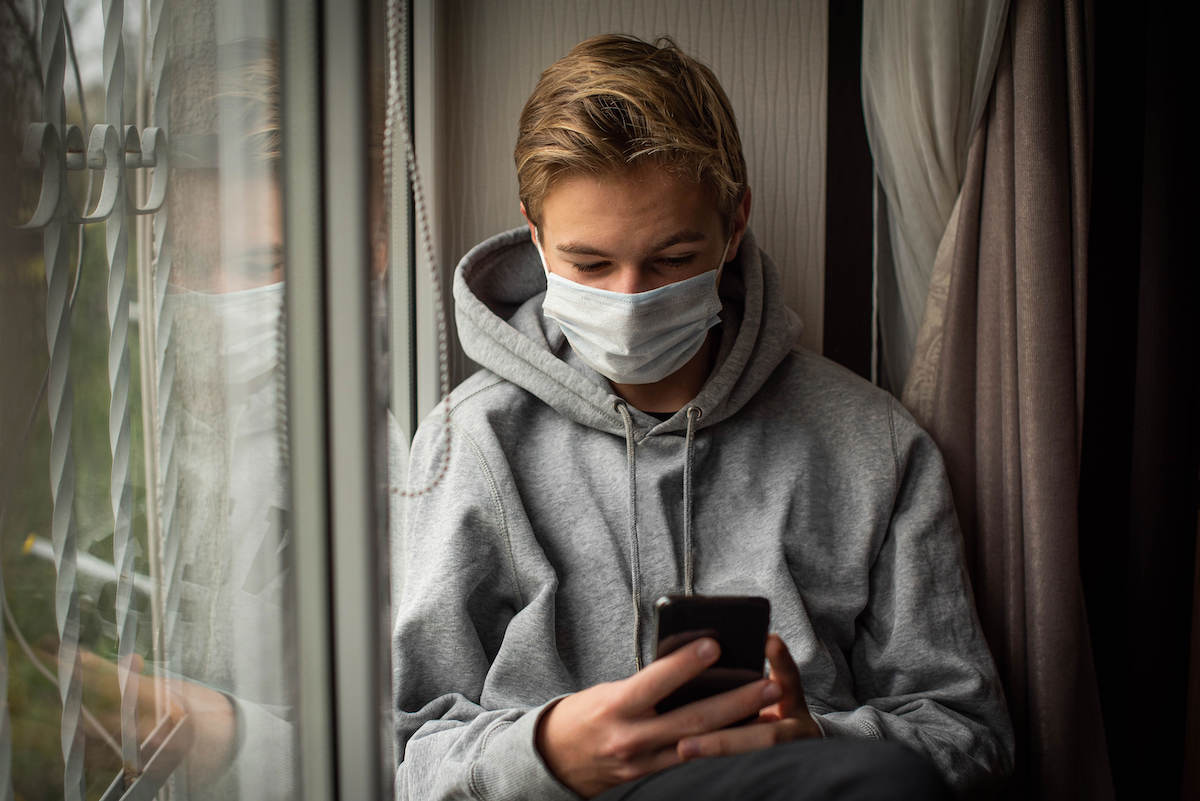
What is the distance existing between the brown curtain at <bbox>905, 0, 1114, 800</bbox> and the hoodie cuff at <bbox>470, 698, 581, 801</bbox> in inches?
27.6

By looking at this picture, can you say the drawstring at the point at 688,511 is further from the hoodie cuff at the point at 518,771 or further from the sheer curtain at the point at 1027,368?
the sheer curtain at the point at 1027,368

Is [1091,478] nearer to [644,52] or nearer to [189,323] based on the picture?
[644,52]

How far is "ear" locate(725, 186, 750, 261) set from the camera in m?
1.20

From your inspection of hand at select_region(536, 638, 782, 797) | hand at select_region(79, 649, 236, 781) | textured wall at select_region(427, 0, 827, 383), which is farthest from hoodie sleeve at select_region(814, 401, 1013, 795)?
hand at select_region(79, 649, 236, 781)

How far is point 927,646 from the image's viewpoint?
3.65 feet

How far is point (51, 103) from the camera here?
18.2 inches

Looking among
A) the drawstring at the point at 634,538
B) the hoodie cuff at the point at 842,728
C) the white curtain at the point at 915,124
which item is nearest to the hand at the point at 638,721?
the hoodie cuff at the point at 842,728

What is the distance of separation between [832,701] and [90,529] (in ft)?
3.01

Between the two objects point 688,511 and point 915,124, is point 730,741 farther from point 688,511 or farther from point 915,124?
point 915,124

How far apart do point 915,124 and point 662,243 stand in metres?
0.51

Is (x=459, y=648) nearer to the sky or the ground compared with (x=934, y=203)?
nearer to the ground

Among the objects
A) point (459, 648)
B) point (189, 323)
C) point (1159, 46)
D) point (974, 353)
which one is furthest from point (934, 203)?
point (189, 323)

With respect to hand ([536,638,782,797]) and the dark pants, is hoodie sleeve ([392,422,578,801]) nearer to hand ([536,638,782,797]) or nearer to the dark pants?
hand ([536,638,782,797])

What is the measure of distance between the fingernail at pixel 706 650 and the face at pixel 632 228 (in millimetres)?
442
